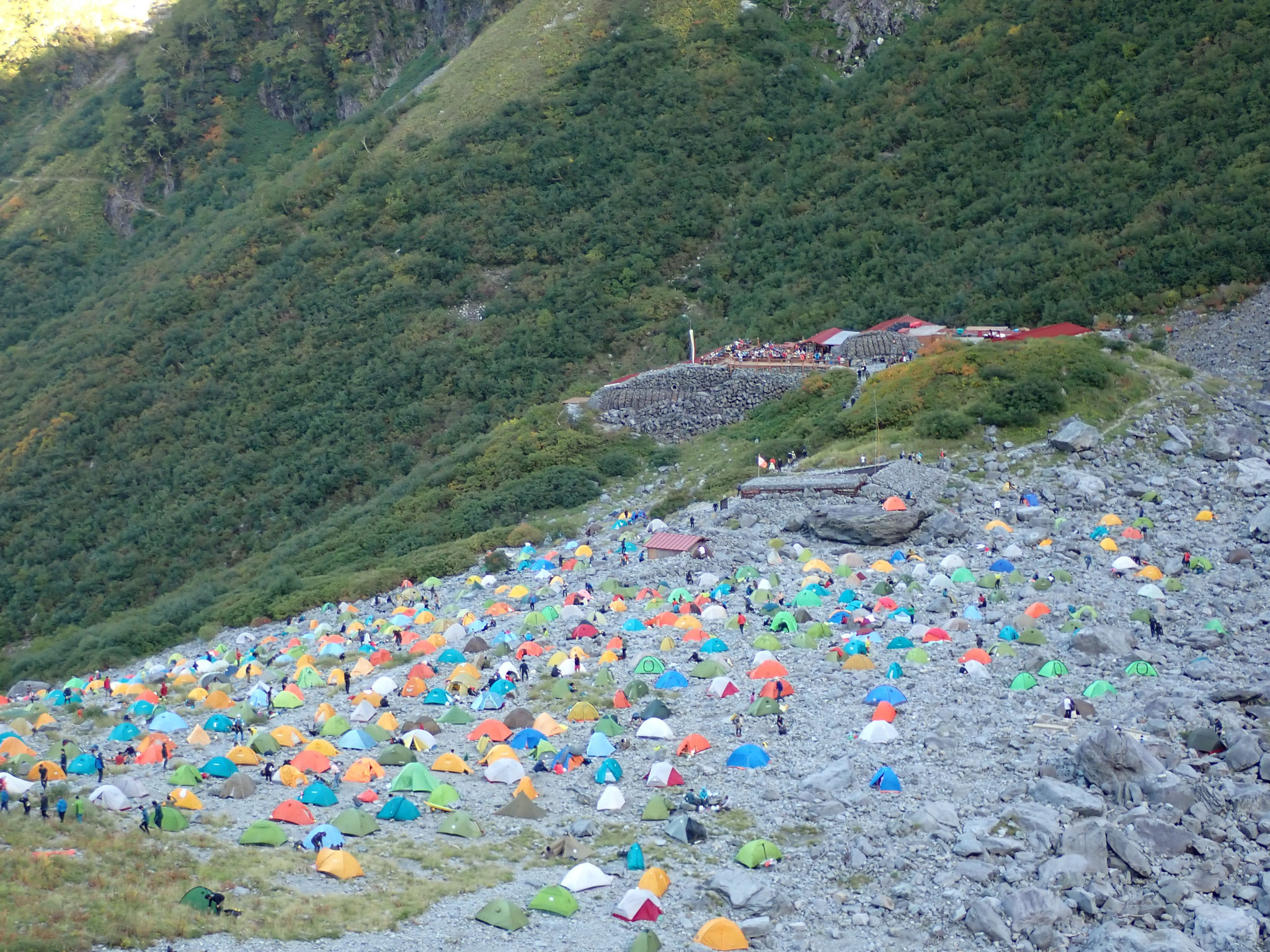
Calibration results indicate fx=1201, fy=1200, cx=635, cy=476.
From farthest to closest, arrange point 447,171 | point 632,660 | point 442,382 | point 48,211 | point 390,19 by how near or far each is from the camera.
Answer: point 390,19 < point 48,211 < point 447,171 < point 442,382 < point 632,660

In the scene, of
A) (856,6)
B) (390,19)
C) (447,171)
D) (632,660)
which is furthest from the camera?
(390,19)

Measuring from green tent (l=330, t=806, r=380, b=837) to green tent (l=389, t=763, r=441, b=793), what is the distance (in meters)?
1.27

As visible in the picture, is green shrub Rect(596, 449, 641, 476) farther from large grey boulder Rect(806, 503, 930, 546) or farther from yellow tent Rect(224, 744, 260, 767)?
yellow tent Rect(224, 744, 260, 767)

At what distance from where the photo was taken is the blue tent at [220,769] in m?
19.7

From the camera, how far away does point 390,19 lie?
300ft

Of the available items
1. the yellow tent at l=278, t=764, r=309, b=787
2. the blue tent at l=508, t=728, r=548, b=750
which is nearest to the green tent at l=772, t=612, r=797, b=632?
the blue tent at l=508, t=728, r=548, b=750

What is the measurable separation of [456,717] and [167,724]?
19.5 ft

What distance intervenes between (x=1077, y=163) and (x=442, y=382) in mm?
29835

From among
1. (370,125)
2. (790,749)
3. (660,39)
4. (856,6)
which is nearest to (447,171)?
(370,125)

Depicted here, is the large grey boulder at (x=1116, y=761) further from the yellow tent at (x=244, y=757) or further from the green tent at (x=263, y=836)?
the yellow tent at (x=244, y=757)

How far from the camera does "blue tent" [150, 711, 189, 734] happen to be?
23531 millimetres

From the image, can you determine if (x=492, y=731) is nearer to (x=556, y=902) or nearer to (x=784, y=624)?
(x=556, y=902)

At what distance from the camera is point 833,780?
1775 cm

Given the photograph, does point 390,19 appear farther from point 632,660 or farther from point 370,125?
point 632,660
